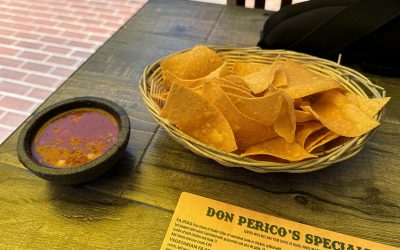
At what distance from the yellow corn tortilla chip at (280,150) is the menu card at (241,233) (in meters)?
0.14

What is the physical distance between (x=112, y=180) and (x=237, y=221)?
33 cm

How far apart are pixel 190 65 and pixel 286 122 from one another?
1.18 ft

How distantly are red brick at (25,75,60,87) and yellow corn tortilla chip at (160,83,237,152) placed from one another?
67 cm

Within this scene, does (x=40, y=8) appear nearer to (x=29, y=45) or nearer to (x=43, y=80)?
(x=29, y=45)

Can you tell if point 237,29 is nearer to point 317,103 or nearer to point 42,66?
point 317,103

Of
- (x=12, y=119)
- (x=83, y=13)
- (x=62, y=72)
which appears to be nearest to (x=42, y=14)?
(x=83, y=13)

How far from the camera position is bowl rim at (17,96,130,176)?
0.73 m

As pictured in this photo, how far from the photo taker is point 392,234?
0.73 metres

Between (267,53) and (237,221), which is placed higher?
(267,53)

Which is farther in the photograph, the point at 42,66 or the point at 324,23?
the point at 42,66

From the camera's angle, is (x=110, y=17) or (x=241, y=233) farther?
(x=110, y=17)

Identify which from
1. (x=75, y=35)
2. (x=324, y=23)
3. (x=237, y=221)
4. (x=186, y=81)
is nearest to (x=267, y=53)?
(x=324, y=23)

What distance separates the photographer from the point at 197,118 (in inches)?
31.0

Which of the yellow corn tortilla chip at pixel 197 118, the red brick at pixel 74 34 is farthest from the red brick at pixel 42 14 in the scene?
the yellow corn tortilla chip at pixel 197 118
